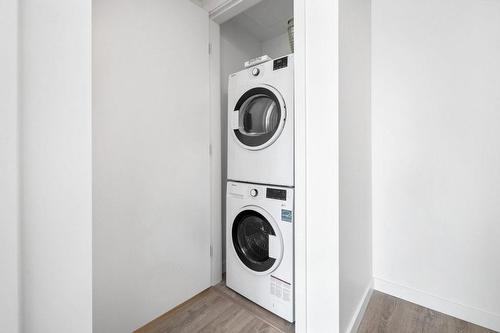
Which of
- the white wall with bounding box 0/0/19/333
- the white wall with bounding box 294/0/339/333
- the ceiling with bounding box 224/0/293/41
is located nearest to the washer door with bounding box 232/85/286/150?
the white wall with bounding box 294/0/339/333

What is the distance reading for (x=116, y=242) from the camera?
50.6 inches

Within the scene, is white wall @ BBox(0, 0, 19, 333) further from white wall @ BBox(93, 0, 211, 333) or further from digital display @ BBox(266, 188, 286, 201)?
digital display @ BBox(266, 188, 286, 201)

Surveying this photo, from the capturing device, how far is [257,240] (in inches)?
68.4

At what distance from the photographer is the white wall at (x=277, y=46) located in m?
2.42

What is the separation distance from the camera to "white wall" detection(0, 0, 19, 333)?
287 mm

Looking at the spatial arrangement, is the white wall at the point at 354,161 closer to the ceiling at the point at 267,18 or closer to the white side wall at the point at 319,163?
the white side wall at the point at 319,163

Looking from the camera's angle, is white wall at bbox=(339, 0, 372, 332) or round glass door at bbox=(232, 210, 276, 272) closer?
white wall at bbox=(339, 0, 372, 332)

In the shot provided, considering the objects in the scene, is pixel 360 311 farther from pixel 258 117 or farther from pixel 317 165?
pixel 258 117

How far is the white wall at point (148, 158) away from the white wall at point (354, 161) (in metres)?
1.08

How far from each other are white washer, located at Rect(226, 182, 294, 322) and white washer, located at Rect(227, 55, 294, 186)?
0.36 ft

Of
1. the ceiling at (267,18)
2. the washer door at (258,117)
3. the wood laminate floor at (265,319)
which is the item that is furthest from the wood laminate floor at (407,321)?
the ceiling at (267,18)

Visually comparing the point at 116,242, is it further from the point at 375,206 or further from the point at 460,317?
the point at 460,317

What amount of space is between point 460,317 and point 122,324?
6.98 feet

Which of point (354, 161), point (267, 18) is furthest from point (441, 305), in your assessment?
point (267, 18)
